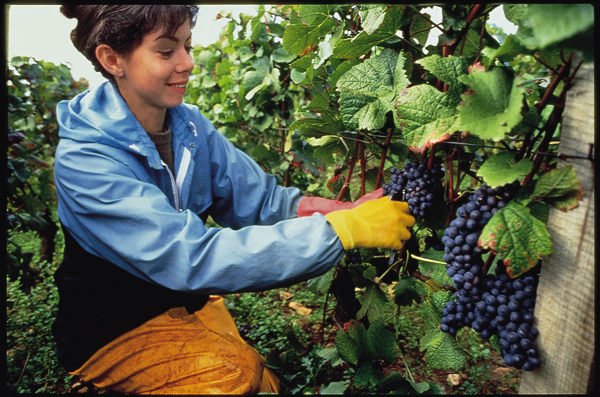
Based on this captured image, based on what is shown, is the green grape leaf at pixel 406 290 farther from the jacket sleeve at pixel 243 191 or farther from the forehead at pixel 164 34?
the forehead at pixel 164 34

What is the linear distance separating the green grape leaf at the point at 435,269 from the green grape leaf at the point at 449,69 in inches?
26.1

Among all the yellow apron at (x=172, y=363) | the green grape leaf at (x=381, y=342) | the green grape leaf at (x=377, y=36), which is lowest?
the yellow apron at (x=172, y=363)

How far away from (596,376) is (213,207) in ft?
6.29

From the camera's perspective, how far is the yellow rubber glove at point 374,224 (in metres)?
1.47

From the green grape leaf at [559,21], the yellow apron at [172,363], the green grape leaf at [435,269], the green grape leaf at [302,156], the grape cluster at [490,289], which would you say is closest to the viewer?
the green grape leaf at [559,21]

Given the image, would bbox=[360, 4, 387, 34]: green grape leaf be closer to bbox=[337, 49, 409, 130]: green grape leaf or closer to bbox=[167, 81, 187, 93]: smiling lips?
bbox=[337, 49, 409, 130]: green grape leaf

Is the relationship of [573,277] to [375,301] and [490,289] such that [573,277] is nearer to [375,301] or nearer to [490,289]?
[490,289]

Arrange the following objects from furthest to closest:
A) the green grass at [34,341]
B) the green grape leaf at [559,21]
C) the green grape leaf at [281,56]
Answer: the green grape leaf at [281,56] → the green grass at [34,341] → the green grape leaf at [559,21]

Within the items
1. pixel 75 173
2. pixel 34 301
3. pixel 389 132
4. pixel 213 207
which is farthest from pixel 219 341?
pixel 34 301

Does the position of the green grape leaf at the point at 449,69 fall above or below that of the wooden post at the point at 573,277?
above

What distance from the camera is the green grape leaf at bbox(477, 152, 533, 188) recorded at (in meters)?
1.01

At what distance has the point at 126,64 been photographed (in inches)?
73.5

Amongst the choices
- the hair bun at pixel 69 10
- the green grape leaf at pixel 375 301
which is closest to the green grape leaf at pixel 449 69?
the green grape leaf at pixel 375 301

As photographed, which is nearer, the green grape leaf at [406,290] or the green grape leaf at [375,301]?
the green grape leaf at [406,290]
